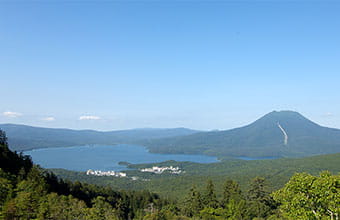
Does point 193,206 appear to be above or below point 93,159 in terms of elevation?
above

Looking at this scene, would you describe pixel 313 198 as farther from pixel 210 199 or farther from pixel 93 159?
pixel 93 159

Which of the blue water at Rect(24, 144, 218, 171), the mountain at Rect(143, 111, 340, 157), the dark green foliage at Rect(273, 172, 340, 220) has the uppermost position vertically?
the dark green foliage at Rect(273, 172, 340, 220)

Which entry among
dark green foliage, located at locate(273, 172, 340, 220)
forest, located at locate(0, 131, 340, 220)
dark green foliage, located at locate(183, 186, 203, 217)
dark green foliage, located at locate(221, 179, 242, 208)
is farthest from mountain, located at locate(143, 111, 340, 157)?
dark green foliage, located at locate(273, 172, 340, 220)

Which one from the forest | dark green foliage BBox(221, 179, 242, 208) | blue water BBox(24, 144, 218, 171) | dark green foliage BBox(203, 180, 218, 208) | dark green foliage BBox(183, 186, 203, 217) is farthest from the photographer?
blue water BBox(24, 144, 218, 171)

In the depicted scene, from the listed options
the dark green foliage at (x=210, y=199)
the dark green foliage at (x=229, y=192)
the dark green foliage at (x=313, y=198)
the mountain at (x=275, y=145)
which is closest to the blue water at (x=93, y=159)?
the mountain at (x=275, y=145)

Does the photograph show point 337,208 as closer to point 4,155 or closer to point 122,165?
point 4,155

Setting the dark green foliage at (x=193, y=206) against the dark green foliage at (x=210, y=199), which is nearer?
the dark green foliage at (x=193, y=206)

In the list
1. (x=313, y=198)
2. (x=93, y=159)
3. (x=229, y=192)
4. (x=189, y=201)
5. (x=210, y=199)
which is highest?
(x=313, y=198)

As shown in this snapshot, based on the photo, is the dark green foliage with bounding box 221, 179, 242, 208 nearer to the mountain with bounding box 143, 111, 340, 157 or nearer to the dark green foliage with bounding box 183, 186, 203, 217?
the dark green foliage with bounding box 183, 186, 203, 217

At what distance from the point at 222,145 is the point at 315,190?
18286cm

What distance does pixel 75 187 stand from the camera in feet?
86.5

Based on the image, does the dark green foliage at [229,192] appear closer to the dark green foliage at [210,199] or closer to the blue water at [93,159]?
the dark green foliage at [210,199]

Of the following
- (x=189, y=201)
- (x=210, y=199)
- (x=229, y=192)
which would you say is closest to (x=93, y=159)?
(x=189, y=201)

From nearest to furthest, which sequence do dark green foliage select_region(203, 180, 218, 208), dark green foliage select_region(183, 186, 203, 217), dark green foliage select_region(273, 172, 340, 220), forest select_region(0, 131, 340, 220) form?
dark green foliage select_region(273, 172, 340, 220)
forest select_region(0, 131, 340, 220)
dark green foliage select_region(183, 186, 203, 217)
dark green foliage select_region(203, 180, 218, 208)
